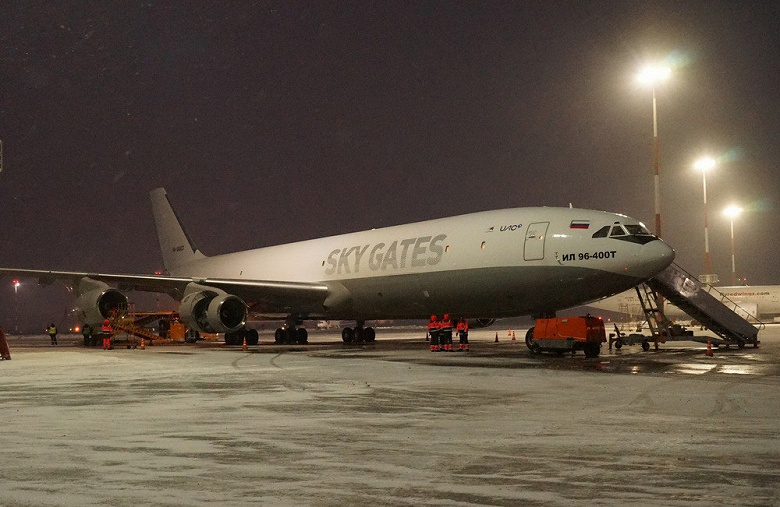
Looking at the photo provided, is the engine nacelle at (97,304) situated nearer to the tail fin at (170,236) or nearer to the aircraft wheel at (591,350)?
the tail fin at (170,236)

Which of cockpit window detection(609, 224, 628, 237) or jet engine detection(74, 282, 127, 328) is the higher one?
cockpit window detection(609, 224, 628, 237)

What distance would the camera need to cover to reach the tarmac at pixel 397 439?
585cm

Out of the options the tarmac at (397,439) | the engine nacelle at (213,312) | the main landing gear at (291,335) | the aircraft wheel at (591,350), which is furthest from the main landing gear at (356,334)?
the tarmac at (397,439)

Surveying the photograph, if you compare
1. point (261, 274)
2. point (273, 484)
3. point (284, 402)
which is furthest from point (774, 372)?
point (261, 274)

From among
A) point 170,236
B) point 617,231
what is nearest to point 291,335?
point 170,236

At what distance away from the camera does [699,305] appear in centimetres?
2641

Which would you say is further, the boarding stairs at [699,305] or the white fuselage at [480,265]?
the boarding stairs at [699,305]

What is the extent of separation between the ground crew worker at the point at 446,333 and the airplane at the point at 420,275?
57 cm

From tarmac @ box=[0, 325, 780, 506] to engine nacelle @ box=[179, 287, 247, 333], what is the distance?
11.5 meters

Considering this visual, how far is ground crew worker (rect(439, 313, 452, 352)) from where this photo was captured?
25.6 metres

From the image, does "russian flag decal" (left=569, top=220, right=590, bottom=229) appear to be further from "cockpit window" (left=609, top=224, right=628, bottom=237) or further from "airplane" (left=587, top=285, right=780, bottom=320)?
"airplane" (left=587, top=285, right=780, bottom=320)

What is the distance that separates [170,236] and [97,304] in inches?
553

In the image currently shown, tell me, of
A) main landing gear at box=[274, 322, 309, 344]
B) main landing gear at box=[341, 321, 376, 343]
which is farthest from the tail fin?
main landing gear at box=[341, 321, 376, 343]

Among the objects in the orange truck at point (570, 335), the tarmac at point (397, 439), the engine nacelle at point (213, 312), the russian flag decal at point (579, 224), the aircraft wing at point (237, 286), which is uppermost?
the russian flag decal at point (579, 224)
